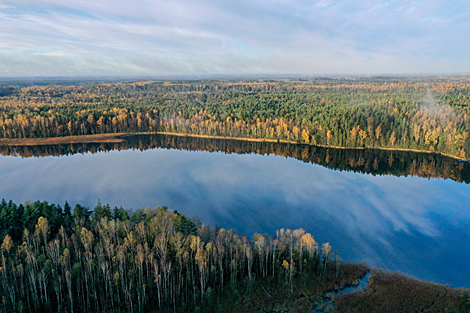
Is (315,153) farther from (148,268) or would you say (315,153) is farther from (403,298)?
(148,268)

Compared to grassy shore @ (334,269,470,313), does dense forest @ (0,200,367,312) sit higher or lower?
higher

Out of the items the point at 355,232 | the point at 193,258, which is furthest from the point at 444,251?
the point at 193,258

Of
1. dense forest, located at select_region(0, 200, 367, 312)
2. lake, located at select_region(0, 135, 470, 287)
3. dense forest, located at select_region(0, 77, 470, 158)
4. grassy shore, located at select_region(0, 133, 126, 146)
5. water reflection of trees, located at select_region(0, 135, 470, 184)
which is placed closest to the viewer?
dense forest, located at select_region(0, 200, 367, 312)

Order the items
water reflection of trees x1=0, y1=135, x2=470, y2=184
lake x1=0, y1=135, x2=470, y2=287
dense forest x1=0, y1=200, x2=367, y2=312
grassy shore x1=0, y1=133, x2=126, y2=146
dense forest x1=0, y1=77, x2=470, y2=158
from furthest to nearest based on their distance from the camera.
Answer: grassy shore x1=0, y1=133, x2=126, y2=146, dense forest x1=0, y1=77, x2=470, y2=158, water reflection of trees x1=0, y1=135, x2=470, y2=184, lake x1=0, y1=135, x2=470, y2=287, dense forest x1=0, y1=200, x2=367, y2=312

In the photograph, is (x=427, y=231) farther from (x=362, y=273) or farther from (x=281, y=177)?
(x=281, y=177)

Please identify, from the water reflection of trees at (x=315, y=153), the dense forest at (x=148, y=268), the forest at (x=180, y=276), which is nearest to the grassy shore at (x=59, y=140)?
the water reflection of trees at (x=315, y=153)

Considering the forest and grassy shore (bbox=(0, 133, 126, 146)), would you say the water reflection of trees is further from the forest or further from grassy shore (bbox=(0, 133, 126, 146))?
the forest

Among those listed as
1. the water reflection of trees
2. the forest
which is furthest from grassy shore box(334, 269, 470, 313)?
the water reflection of trees
